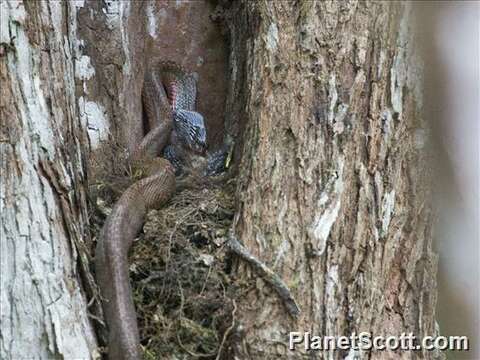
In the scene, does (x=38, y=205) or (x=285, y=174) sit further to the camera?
(x=285, y=174)

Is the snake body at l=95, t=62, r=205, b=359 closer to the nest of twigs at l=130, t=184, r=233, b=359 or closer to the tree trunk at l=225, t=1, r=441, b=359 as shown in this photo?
the nest of twigs at l=130, t=184, r=233, b=359

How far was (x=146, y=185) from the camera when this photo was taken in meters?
3.42

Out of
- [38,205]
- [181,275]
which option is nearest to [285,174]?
[181,275]

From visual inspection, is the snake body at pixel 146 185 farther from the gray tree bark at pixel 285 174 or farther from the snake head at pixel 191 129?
the gray tree bark at pixel 285 174

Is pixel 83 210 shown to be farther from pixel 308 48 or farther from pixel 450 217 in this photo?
pixel 450 217

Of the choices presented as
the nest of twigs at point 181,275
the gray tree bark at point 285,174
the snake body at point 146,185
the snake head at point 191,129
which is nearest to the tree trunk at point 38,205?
the gray tree bark at point 285,174

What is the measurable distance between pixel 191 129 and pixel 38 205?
5.08 feet

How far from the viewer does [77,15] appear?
3609 millimetres

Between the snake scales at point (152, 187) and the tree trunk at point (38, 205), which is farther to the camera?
the snake scales at point (152, 187)

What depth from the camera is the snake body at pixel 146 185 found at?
286 cm

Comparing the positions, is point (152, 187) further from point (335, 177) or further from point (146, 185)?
point (335, 177)

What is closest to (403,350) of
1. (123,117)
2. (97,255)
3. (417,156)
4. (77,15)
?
(417,156)

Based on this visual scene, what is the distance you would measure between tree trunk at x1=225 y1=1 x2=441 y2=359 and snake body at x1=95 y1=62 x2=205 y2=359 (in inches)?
17.6

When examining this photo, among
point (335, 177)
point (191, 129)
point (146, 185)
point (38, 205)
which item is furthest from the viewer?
point (191, 129)
